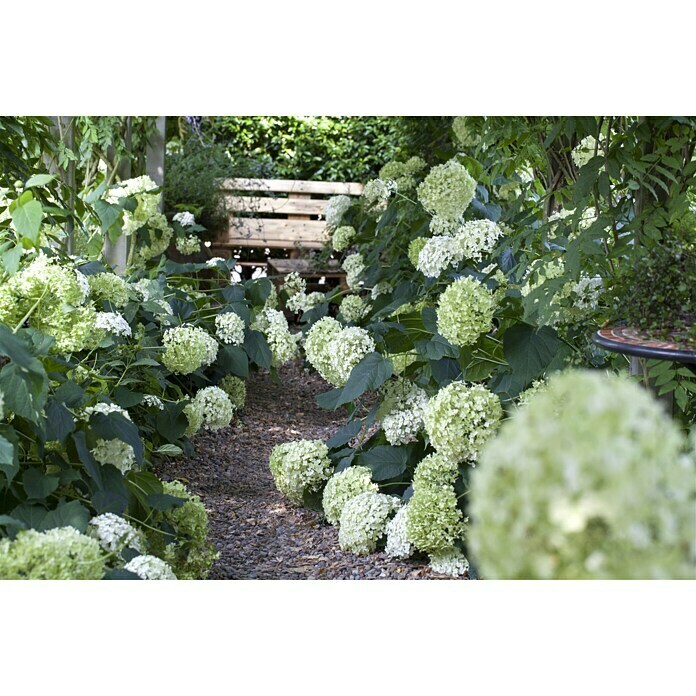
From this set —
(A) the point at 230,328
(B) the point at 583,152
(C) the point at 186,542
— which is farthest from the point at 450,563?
(A) the point at 230,328

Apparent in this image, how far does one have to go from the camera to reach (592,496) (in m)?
0.53

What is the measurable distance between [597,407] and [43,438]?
1402 millimetres

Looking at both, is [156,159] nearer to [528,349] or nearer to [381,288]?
[381,288]

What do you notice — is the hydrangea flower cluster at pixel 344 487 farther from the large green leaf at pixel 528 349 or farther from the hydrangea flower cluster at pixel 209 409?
the hydrangea flower cluster at pixel 209 409

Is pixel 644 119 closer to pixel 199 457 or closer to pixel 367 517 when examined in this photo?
pixel 367 517

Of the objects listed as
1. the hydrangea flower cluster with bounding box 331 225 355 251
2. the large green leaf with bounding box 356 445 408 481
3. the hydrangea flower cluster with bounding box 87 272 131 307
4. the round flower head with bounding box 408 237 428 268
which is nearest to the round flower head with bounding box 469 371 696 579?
the large green leaf with bounding box 356 445 408 481

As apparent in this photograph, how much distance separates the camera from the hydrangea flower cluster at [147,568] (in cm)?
155

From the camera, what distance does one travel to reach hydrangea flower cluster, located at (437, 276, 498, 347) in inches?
83.0

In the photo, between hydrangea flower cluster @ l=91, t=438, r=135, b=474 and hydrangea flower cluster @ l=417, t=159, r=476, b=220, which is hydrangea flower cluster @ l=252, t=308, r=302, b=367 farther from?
hydrangea flower cluster @ l=91, t=438, r=135, b=474

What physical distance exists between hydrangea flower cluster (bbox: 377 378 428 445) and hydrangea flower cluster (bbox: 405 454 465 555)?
0.28 m

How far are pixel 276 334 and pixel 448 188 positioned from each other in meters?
1.29

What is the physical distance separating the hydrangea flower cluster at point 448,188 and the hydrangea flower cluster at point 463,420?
84 centimetres

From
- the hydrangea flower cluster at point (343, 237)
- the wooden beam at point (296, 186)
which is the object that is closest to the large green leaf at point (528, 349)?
the hydrangea flower cluster at point (343, 237)

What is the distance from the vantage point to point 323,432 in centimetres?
380
